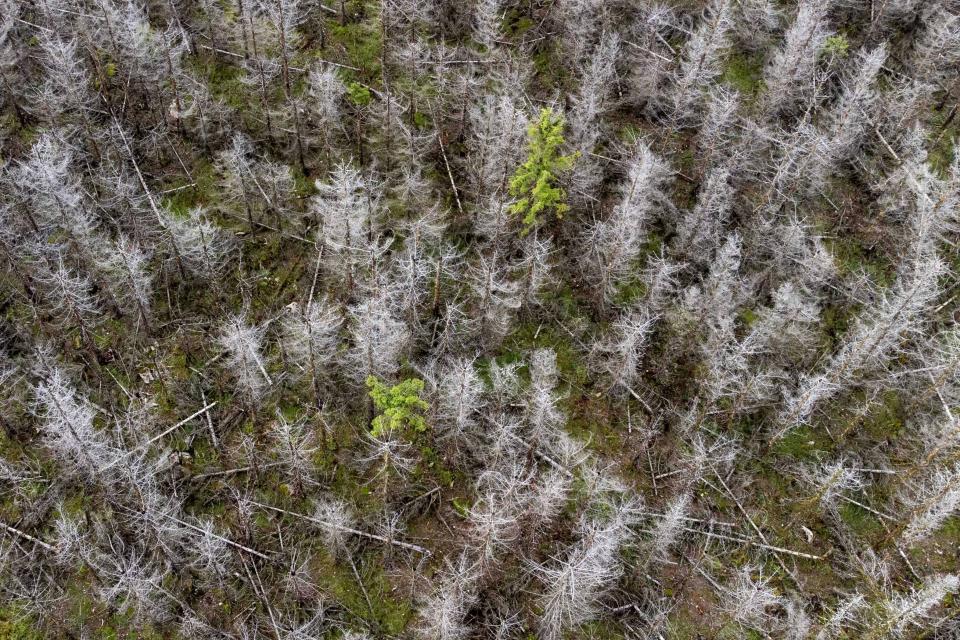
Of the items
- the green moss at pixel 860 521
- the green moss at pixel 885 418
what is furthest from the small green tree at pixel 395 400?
the green moss at pixel 885 418

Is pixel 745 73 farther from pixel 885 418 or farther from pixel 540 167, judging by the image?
pixel 885 418

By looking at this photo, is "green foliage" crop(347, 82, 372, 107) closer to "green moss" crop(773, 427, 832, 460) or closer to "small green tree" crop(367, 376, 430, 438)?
"small green tree" crop(367, 376, 430, 438)

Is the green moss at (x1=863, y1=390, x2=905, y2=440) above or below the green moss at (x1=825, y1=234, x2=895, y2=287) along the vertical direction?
below

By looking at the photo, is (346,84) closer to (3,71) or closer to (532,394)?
(3,71)

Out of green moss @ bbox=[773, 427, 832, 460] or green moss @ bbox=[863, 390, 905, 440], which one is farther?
green moss @ bbox=[863, 390, 905, 440]

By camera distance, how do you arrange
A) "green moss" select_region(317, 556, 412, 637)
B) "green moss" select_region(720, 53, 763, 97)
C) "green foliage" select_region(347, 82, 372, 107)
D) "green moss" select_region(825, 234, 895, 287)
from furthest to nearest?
"green moss" select_region(720, 53, 763, 97) → "green foliage" select_region(347, 82, 372, 107) → "green moss" select_region(825, 234, 895, 287) → "green moss" select_region(317, 556, 412, 637)

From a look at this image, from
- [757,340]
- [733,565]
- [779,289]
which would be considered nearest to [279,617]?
[733,565]

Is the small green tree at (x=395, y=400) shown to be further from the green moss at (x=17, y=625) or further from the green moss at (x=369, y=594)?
the green moss at (x=17, y=625)

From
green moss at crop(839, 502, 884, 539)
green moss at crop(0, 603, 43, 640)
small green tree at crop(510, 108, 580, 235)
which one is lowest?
green moss at crop(0, 603, 43, 640)

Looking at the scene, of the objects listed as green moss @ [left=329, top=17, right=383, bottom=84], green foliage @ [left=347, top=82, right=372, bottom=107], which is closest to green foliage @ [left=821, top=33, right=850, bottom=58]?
green moss @ [left=329, top=17, right=383, bottom=84]
